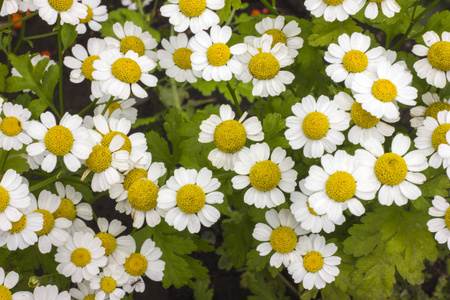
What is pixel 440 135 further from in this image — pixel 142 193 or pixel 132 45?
pixel 132 45

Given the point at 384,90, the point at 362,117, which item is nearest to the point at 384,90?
the point at 384,90

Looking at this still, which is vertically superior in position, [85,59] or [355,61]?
[355,61]

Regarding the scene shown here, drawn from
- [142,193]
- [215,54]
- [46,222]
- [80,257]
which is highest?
[215,54]

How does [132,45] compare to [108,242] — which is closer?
Answer: [108,242]

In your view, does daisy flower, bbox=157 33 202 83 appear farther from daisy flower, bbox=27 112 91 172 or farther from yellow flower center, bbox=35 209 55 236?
yellow flower center, bbox=35 209 55 236

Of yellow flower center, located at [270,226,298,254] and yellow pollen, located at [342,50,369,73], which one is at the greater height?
yellow pollen, located at [342,50,369,73]

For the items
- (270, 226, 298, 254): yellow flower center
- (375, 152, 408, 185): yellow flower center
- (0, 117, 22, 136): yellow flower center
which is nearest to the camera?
(375, 152, 408, 185): yellow flower center

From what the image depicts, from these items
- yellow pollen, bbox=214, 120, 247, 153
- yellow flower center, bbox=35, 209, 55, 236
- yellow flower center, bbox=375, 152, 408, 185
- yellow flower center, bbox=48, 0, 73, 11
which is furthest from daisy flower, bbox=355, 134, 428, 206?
yellow flower center, bbox=48, 0, 73, 11

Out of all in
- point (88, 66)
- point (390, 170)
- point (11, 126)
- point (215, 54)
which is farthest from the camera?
point (88, 66)
